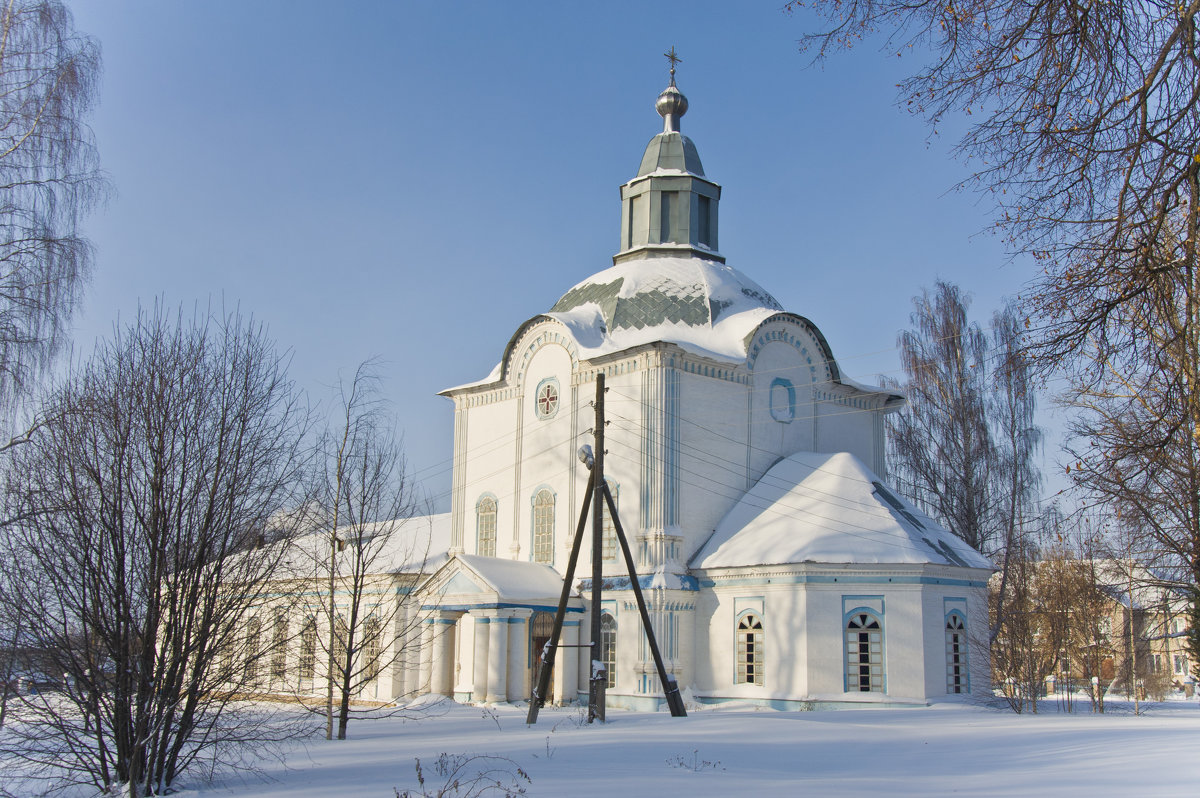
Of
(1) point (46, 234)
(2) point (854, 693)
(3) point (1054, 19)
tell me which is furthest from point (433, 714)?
(3) point (1054, 19)

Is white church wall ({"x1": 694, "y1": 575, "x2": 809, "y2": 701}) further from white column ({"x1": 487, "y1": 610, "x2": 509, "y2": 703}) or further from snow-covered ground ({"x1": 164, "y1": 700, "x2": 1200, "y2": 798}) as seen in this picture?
white column ({"x1": 487, "y1": 610, "x2": 509, "y2": 703})

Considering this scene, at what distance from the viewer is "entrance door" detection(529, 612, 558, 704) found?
23.2 m

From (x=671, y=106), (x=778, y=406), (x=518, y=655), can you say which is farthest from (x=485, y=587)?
(x=671, y=106)

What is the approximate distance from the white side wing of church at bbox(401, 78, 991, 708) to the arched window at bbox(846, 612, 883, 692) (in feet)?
0.11

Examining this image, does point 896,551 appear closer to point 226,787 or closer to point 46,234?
point 226,787

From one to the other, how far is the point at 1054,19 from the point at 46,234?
12.0m

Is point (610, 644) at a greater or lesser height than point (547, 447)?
lesser

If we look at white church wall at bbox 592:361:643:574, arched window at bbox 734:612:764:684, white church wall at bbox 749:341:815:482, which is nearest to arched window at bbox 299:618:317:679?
white church wall at bbox 592:361:643:574

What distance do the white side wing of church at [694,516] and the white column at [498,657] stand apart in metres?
0.06

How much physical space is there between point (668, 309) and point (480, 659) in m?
9.48

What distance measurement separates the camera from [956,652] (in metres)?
21.4

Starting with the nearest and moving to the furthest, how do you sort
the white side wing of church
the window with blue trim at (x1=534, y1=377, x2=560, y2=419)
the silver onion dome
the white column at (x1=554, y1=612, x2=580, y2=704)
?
1. the white side wing of church
2. the white column at (x1=554, y1=612, x2=580, y2=704)
3. the window with blue trim at (x1=534, y1=377, x2=560, y2=419)
4. the silver onion dome

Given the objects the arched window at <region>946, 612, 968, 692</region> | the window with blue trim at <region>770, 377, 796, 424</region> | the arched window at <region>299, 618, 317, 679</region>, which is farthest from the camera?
the window with blue trim at <region>770, 377, 796, 424</region>

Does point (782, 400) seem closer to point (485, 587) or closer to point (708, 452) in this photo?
point (708, 452)
